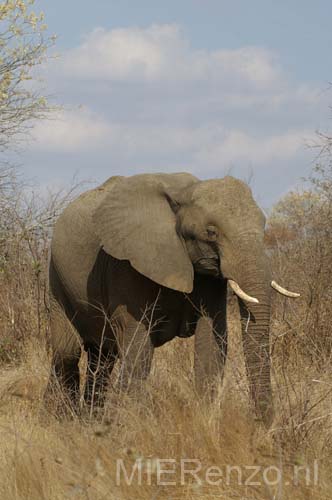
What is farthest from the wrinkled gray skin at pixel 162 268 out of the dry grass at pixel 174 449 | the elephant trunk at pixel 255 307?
the dry grass at pixel 174 449

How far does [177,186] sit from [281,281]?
335 cm

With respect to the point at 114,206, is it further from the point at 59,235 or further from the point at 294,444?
the point at 294,444

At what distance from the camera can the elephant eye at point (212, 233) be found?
689 centimetres

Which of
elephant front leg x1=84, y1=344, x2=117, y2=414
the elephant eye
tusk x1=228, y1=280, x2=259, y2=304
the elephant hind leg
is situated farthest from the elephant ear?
the elephant hind leg

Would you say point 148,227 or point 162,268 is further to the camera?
point 148,227

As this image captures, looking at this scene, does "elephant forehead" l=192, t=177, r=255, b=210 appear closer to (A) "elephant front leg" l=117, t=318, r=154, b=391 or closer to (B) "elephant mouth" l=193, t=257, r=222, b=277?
(B) "elephant mouth" l=193, t=257, r=222, b=277

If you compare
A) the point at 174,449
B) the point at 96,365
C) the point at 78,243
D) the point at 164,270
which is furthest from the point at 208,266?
the point at 174,449

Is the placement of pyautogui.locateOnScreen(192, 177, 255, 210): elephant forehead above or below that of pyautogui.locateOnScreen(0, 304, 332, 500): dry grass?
above

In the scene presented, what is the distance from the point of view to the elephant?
6691 millimetres

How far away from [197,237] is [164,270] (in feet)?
1.11

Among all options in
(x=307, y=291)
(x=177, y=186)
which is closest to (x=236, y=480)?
(x=177, y=186)

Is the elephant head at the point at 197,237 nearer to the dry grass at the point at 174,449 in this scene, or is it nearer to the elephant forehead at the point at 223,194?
the elephant forehead at the point at 223,194

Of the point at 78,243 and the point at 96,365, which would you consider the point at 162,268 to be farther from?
the point at 96,365

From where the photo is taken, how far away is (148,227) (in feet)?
24.4
